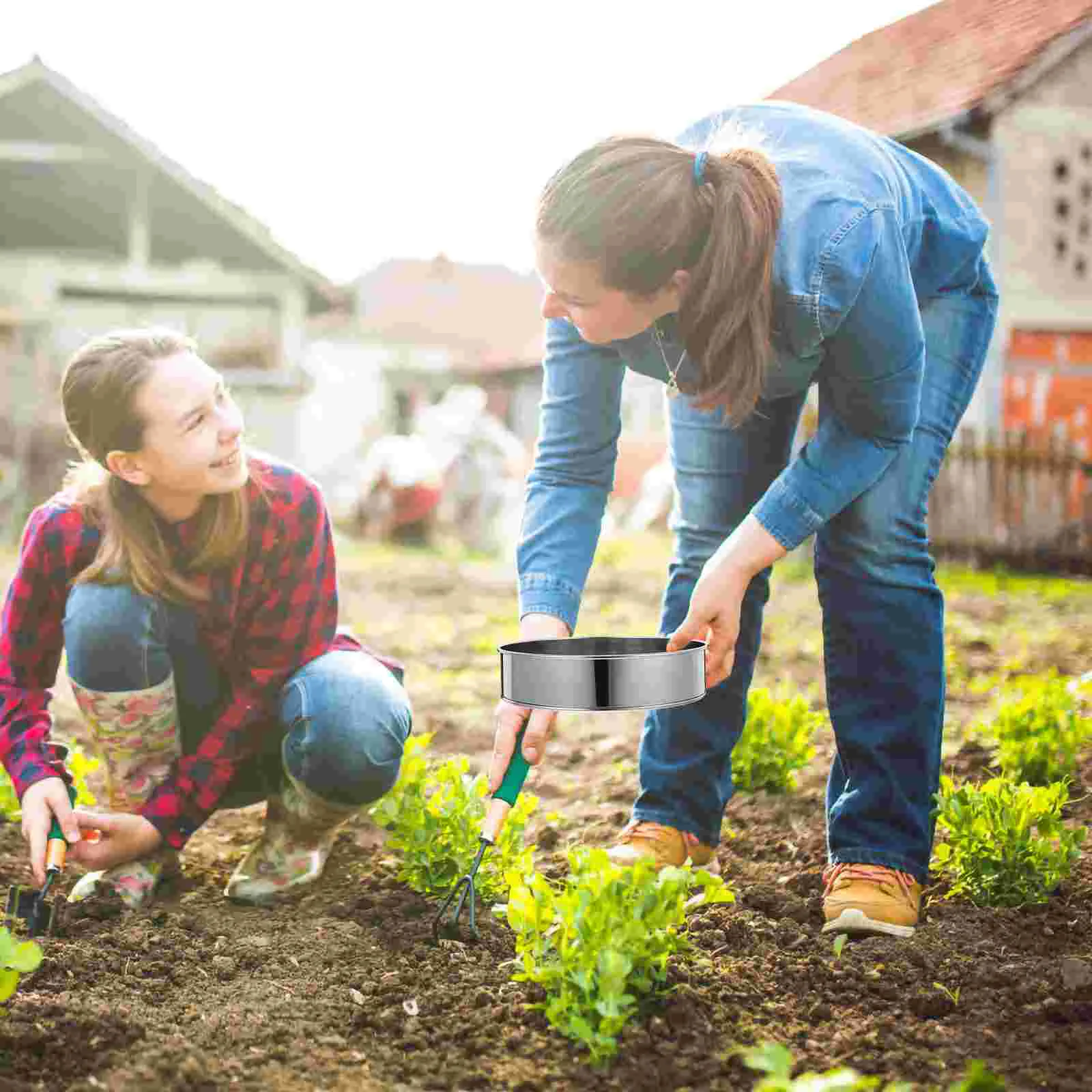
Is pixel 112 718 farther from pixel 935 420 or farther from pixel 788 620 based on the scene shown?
pixel 788 620

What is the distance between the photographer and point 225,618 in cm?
240

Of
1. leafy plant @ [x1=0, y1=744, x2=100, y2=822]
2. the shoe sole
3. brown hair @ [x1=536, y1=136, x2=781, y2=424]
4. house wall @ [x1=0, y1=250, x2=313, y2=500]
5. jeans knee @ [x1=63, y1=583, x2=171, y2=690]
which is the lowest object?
the shoe sole

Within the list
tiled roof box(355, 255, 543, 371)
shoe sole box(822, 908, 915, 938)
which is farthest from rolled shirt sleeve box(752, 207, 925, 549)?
tiled roof box(355, 255, 543, 371)

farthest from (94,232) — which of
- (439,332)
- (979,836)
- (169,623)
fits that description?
(439,332)

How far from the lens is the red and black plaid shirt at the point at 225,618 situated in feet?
7.57

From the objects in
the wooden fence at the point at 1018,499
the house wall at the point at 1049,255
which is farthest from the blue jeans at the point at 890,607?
the wooden fence at the point at 1018,499

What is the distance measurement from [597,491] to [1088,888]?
1152 millimetres

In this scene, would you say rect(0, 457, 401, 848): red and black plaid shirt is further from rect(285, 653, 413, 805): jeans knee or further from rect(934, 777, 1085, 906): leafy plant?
rect(934, 777, 1085, 906): leafy plant

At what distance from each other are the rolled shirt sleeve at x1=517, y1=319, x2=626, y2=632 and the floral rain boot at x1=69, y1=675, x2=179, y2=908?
0.75 meters

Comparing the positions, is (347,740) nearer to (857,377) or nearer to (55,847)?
(55,847)

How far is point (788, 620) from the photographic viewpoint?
20.8ft

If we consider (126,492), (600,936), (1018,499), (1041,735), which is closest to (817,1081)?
(600,936)

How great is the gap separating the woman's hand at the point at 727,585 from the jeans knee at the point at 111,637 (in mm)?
1014

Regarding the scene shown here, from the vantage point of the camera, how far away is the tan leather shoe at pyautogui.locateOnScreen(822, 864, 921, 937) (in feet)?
6.79
